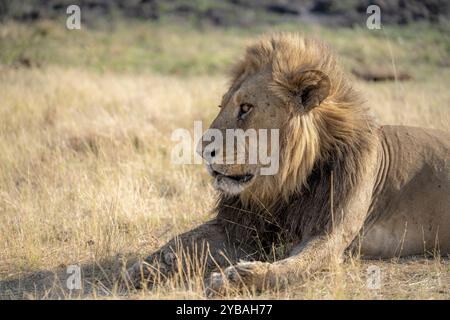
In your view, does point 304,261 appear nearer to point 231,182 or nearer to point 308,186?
point 308,186

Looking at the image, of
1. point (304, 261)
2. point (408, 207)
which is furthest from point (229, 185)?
point (408, 207)

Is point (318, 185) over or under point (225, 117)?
under

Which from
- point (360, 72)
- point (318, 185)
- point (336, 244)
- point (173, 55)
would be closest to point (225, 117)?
point (318, 185)

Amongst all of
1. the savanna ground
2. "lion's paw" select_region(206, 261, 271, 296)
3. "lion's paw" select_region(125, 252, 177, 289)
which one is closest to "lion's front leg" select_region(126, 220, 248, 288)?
"lion's paw" select_region(125, 252, 177, 289)

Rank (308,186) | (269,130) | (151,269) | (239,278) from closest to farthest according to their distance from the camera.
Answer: (239,278) < (269,130) < (151,269) < (308,186)

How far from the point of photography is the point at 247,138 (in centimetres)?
459

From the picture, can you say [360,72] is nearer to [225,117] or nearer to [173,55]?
[173,55]

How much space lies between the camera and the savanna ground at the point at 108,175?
482 centimetres

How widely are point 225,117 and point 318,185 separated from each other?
81 cm

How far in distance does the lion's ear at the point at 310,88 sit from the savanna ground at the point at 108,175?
2.83 feet

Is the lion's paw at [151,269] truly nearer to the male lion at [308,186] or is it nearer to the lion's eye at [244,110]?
the male lion at [308,186]

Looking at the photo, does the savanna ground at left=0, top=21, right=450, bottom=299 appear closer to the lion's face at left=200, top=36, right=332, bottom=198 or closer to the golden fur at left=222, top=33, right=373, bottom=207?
the golden fur at left=222, top=33, right=373, bottom=207

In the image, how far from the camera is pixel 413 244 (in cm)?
521

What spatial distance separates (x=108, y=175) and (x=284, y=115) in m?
3.44
